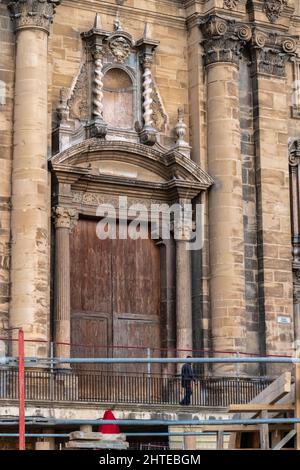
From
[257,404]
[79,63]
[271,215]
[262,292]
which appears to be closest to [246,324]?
[262,292]

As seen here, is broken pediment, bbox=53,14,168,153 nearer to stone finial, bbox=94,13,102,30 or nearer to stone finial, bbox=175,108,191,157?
stone finial, bbox=94,13,102,30

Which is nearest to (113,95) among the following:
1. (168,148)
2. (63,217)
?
(168,148)

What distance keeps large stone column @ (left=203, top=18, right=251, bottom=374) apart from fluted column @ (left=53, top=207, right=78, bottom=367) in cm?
392

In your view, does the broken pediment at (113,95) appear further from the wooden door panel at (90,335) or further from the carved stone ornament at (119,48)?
the wooden door panel at (90,335)

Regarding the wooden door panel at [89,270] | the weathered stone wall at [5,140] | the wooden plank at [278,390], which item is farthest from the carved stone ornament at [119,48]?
the wooden plank at [278,390]

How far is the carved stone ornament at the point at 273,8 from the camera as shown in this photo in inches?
1366

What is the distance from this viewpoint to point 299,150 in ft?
117

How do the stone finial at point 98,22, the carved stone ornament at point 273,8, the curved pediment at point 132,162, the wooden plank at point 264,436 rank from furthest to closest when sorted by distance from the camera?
the carved stone ornament at point 273,8, the stone finial at point 98,22, the curved pediment at point 132,162, the wooden plank at point 264,436

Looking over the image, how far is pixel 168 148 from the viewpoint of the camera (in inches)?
1314

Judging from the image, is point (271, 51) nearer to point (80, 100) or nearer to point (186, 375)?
point (80, 100)

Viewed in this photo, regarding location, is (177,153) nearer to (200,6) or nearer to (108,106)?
(108,106)

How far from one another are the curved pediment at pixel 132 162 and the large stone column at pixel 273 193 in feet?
6.09

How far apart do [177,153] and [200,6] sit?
429 centimetres

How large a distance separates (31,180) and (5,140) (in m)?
1.33
